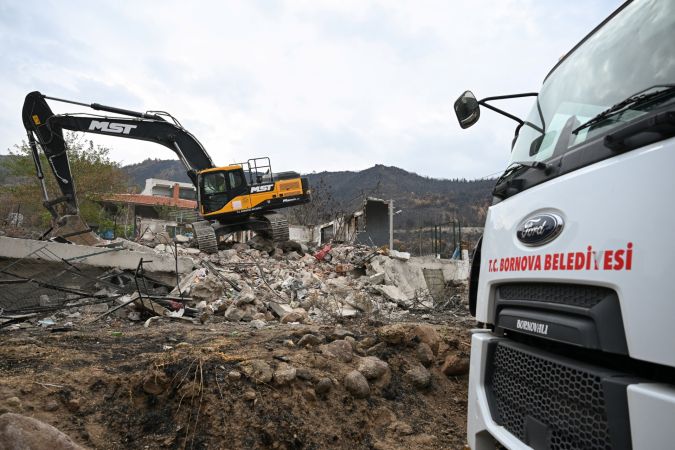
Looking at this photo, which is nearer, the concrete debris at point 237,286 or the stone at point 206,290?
the concrete debris at point 237,286

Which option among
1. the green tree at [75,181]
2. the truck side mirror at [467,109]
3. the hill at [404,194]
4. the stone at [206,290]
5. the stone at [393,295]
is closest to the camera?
the truck side mirror at [467,109]

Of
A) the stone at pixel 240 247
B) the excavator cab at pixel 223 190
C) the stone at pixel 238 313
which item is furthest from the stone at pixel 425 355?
the excavator cab at pixel 223 190

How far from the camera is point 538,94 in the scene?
10.1 feet

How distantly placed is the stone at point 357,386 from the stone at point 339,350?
39 cm

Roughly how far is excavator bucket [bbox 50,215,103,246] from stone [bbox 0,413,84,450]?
1088cm

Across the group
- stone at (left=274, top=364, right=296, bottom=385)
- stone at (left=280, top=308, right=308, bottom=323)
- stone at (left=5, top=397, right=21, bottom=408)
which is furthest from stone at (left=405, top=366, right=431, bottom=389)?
stone at (left=280, top=308, right=308, bottom=323)

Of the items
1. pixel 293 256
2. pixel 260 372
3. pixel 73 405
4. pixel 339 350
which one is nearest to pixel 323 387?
pixel 260 372

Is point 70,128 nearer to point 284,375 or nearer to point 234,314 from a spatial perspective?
point 234,314

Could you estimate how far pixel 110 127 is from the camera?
46.2 feet

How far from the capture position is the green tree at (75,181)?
22.2 metres

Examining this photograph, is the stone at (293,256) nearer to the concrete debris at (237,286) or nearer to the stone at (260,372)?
the concrete debris at (237,286)

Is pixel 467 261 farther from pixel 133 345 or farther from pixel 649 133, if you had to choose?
pixel 649 133

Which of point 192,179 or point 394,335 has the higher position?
point 192,179

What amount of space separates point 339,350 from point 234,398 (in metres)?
1.26
